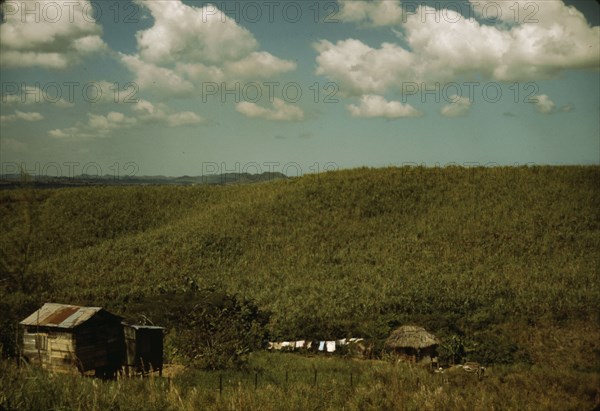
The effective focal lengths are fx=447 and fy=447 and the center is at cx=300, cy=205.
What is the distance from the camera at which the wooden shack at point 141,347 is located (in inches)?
598

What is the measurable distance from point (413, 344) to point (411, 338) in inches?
13.1

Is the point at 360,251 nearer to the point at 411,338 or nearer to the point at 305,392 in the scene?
the point at 411,338

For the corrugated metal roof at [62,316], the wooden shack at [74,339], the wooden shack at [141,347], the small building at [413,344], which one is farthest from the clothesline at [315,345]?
the corrugated metal roof at [62,316]

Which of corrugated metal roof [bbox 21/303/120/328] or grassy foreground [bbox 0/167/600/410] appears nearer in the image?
grassy foreground [bbox 0/167/600/410]

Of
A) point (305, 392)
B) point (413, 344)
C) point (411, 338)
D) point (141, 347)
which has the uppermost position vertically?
point (305, 392)

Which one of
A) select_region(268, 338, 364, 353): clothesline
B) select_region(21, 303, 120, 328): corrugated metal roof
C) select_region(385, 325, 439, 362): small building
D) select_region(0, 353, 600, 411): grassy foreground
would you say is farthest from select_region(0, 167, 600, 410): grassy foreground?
select_region(21, 303, 120, 328): corrugated metal roof

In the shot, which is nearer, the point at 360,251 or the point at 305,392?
the point at 305,392

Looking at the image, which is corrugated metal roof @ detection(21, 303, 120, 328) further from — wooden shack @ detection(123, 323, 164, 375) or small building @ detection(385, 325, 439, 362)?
small building @ detection(385, 325, 439, 362)

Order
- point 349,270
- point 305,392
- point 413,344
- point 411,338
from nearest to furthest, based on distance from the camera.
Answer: point 305,392 → point 413,344 → point 411,338 → point 349,270

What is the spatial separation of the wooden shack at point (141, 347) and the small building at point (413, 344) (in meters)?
9.09

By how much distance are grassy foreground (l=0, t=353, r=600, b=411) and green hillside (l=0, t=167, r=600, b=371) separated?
2034 millimetres

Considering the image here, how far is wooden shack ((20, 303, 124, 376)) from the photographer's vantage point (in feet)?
44.4

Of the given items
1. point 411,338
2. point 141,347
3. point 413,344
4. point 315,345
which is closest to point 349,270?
point 315,345

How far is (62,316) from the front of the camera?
13906mm
